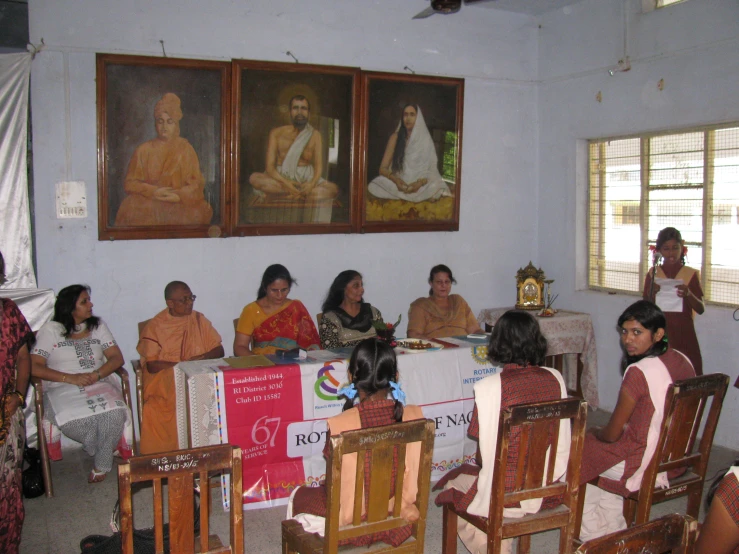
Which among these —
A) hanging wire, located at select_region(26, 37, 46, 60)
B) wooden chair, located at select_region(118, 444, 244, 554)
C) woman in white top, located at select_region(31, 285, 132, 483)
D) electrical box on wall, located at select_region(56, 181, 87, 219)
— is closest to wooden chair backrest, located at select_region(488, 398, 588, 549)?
wooden chair, located at select_region(118, 444, 244, 554)

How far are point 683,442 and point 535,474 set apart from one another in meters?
A: 0.75

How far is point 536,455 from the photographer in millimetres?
2646

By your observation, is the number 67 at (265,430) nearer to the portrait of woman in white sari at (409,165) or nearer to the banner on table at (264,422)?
the banner on table at (264,422)

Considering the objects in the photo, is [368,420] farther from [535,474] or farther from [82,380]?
[82,380]

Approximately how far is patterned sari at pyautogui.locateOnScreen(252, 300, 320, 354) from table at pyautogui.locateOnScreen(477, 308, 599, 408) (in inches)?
76.3

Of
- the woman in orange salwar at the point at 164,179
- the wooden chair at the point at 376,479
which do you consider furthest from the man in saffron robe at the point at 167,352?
the wooden chair at the point at 376,479

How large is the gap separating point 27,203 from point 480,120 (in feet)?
12.1

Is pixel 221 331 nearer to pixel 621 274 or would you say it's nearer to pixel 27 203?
pixel 27 203

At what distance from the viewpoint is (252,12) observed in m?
5.13

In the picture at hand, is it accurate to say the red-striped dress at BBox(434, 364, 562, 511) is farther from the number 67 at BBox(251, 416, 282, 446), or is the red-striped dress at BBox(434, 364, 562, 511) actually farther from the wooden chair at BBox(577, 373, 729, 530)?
the number 67 at BBox(251, 416, 282, 446)

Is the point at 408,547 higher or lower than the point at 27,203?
lower

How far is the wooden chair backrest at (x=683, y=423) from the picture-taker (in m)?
2.82

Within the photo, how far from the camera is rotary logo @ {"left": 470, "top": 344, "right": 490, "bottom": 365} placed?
4383 millimetres

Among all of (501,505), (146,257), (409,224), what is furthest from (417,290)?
(501,505)
